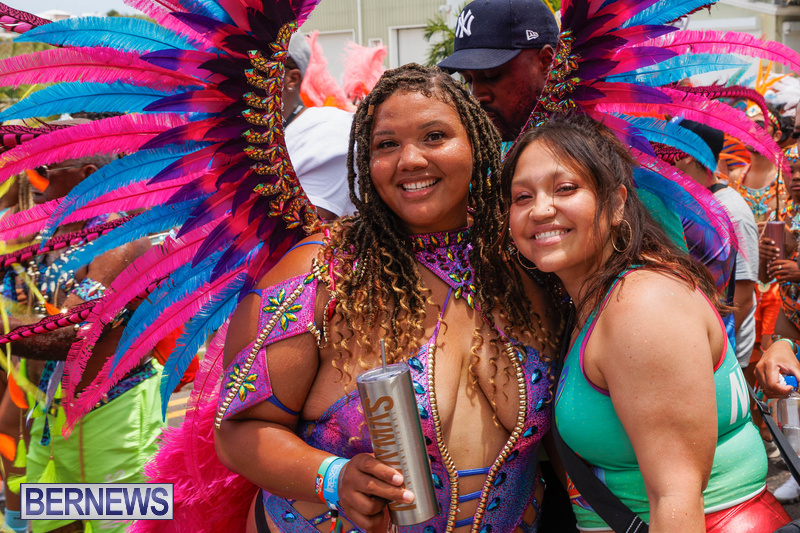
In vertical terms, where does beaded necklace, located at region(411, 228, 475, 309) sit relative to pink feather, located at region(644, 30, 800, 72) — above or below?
below

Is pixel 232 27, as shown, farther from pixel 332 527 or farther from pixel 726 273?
pixel 726 273

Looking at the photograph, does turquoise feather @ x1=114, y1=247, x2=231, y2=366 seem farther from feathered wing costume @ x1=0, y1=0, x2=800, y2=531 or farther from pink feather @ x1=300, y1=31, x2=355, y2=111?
pink feather @ x1=300, y1=31, x2=355, y2=111

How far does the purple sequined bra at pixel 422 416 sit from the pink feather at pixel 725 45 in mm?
1017

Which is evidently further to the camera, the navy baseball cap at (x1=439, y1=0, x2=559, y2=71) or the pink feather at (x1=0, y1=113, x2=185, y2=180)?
the navy baseball cap at (x1=439, y1=0, x2=559, y2=71)

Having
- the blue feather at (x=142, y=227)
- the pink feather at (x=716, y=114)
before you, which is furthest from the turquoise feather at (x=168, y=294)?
the pink feather at (x=716, y=114)

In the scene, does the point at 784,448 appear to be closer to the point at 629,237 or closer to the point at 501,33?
the point at 629,237

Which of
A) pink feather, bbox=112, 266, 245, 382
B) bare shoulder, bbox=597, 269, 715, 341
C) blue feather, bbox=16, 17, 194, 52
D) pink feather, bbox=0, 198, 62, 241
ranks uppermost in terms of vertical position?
blue feather, bbox=16, 17, 194, 52

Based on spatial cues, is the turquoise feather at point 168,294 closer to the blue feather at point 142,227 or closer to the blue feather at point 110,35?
the blue feather at point 142,227

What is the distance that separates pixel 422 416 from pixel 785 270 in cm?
336

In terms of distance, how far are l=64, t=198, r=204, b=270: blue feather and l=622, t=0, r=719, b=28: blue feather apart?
52.3 inches

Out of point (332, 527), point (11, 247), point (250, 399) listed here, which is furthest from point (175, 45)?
point (11, 247)

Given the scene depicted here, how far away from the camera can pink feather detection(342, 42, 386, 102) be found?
212 inches

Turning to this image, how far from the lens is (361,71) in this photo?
5543mm

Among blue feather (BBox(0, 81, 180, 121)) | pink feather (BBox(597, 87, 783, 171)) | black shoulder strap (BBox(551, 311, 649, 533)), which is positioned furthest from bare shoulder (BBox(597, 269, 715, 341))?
blue feather (BBox(0, 81, 180, 121))
